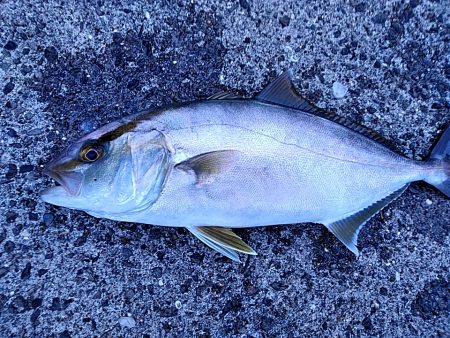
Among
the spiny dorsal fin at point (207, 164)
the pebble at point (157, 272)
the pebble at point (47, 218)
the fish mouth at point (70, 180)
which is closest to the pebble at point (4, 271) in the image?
the pebble at point (47, 218)

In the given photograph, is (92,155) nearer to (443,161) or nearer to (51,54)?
(51,54)

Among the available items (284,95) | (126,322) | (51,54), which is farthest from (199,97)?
(126,322)

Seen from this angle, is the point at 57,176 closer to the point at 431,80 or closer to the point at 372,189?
the point at 372,189

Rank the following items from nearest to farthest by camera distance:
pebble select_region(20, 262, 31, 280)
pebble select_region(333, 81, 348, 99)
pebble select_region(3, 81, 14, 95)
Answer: pebble select_region(20, 262, 31, 280), pebble select_region(3, 81, 14, 95), pebble select_region(333, 81, 348, 99)

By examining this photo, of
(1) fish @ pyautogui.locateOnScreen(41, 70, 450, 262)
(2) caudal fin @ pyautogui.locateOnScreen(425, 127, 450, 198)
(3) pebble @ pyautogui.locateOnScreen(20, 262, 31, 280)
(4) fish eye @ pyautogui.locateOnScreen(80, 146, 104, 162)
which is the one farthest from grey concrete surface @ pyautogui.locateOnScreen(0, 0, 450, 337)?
(4) fish eye @ pyautogui.locateOnScreen(80, 146, 104, 162)

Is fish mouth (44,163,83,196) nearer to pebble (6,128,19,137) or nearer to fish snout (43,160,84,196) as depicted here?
fish snout (43,160,84,196)

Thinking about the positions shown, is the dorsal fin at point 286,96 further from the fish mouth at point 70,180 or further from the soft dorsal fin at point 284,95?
the fish mouth at point 70,180

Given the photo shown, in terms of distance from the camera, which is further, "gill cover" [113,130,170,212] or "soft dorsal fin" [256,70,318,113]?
"soft dorsal fin" [256,70,318,113]
